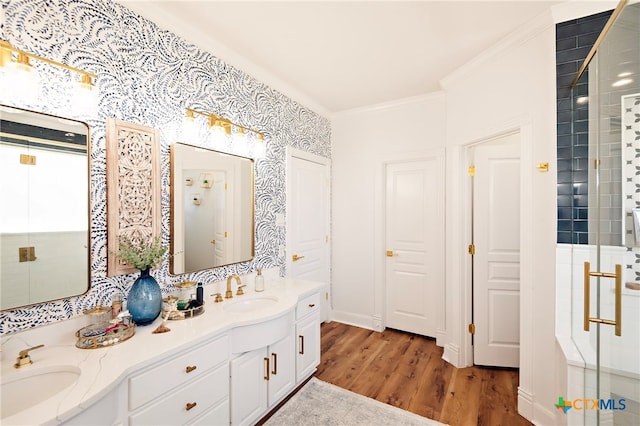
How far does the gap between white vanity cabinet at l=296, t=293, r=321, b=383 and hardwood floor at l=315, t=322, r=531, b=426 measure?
0.19 meters

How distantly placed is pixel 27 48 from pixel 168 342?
4.97 feet

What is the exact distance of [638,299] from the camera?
1217 millimetres

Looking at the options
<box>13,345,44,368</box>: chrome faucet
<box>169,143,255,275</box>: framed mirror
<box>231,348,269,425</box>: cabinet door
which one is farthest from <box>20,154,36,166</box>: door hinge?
<box>231,348,269,425</box>: cabinet door

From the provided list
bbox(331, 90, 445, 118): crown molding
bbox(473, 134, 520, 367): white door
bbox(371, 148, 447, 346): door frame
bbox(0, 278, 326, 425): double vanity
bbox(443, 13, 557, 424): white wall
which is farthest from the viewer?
bbox(371, 148, 447, 346): door frame

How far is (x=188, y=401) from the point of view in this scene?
4.67 ft

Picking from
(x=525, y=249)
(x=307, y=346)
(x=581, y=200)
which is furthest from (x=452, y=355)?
(x=581, y=200)

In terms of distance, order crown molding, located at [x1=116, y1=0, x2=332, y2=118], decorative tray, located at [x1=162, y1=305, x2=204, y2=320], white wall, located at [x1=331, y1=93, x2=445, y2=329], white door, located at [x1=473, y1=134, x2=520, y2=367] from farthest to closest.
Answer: white wall, located at [x1=331, y1=93, x2=445, y2=329]
white door, located at [x1=473, y1=134, x2=520, y2=367]
crown molding, located at [x1=116, y1=0, x2=332, y2=118]
decorative tray, located at [x1=162, y1=305, x2=204, y2=320]

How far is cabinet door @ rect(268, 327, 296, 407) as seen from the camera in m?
1.96

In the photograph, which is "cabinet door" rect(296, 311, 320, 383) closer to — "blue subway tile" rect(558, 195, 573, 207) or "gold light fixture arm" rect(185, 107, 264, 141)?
"gold light fixture arm" rect(185, 107, 264, 141)

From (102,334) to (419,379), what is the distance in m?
2.33

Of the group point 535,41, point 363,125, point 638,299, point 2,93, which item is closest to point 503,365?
point 638,299

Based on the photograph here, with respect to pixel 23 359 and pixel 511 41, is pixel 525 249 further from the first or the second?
pixel 23 359

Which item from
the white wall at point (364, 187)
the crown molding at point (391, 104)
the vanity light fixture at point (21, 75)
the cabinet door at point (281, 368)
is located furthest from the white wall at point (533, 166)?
the vanity light fixture at point (21, 75)

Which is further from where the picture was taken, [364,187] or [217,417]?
[364,187]
